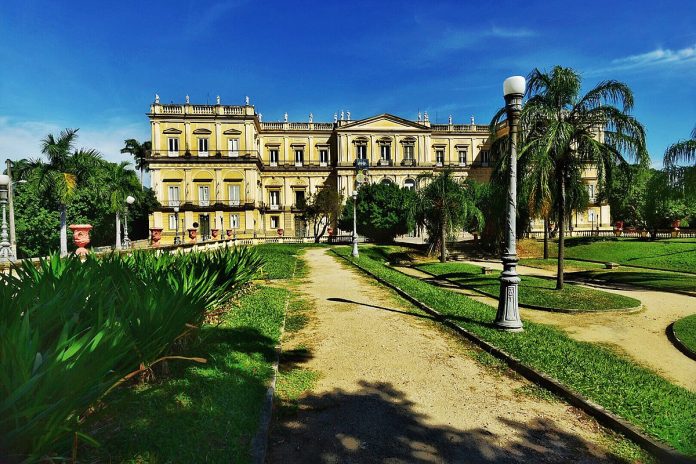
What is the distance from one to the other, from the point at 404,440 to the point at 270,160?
174 ft

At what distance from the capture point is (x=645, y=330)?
7.84 metres

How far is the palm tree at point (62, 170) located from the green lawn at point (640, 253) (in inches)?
1269

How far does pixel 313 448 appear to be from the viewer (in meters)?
3.32

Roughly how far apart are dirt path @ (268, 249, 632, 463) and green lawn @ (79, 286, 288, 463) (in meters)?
0.44

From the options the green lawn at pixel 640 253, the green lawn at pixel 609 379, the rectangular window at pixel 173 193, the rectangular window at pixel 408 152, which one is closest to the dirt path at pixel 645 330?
the green lawn at pixel 609 379

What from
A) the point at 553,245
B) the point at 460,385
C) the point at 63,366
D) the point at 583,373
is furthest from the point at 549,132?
the point at 553,245

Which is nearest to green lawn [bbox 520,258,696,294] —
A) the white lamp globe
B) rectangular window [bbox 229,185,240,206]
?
the white lamp globe

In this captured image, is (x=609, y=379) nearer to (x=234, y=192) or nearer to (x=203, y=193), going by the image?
(x=234, y=192)

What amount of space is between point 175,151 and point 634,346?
1913 inches

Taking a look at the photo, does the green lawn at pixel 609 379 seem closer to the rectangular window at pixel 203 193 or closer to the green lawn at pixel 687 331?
the green lawn at pixel 687 331

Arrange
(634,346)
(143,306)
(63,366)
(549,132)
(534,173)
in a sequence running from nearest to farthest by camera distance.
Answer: (63,366)
(143,306)
(634,346)
(549,132)
(534,173)

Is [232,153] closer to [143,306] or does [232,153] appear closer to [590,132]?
[590,132]

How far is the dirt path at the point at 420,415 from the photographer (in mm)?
3252

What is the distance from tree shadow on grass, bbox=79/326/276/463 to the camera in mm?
2791
